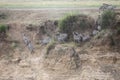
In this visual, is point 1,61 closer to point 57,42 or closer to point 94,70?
point 57,42

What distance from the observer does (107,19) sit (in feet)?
79.0

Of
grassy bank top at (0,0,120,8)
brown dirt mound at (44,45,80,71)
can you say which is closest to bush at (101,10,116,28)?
brown dirt mound at (44,45,80,71)

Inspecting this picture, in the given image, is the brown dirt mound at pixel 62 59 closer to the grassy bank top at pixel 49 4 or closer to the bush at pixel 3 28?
the bush at pixel 3 28

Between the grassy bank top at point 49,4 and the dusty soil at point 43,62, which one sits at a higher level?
the grassy bank top at point 49,4

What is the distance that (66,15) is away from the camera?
25109mm

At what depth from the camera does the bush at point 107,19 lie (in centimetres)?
2400

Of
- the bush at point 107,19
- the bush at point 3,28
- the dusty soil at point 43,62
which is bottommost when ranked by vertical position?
the dusty soil at point 43,62

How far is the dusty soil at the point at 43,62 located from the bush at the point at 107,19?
166 cm

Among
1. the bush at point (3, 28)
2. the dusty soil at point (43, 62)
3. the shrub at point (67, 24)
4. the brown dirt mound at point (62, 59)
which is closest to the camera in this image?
the dusty soil at point (43, 62)

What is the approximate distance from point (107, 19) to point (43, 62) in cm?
553

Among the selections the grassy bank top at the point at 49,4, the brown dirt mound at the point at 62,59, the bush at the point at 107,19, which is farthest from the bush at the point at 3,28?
the bush at the point at 107,19

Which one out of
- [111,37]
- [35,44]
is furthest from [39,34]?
[111,37]

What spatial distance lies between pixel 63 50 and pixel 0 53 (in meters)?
5.00

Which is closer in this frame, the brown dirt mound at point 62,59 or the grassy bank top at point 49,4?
the brown dirt mound at point 62,59
